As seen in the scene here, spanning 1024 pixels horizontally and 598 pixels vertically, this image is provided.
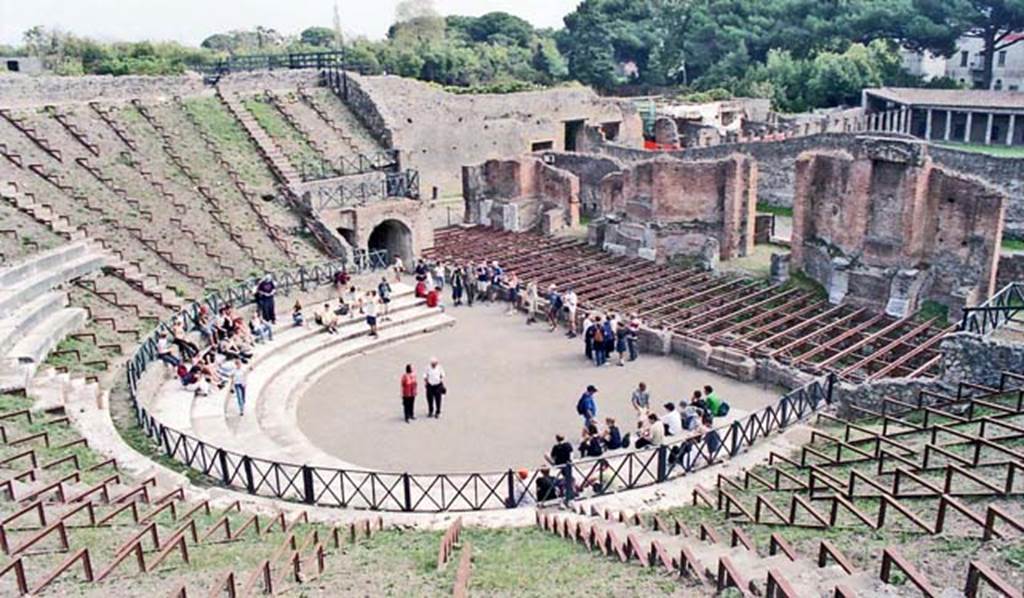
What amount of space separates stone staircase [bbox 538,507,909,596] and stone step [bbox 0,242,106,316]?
533 inches

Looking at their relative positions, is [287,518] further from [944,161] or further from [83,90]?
[944,161]

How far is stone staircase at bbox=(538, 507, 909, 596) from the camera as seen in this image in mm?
7242

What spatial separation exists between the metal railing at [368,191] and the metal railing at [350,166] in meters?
0.88

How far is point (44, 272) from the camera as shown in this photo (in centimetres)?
2039

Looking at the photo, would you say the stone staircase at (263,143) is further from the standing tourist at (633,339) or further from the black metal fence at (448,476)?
the black metal fence at (448,476)

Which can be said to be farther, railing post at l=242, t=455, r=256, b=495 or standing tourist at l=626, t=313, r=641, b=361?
standing tourist at l=626, t=313, r=641, b=361

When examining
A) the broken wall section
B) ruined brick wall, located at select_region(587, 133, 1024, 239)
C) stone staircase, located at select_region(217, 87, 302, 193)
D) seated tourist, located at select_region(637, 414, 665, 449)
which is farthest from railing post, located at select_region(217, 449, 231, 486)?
ruined brick wall, located at select_region(587, 133, 1024, 239)

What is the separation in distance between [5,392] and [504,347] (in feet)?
36.1

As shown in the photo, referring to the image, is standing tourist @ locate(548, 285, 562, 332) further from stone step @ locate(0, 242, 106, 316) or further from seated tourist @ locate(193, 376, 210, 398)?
stone step @ locate(0, 242, 106, 316)

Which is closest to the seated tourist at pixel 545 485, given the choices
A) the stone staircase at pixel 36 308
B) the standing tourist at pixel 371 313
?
the stone staircase at pixel 36 308

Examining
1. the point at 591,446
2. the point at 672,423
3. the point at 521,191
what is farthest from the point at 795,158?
the point at 591,446

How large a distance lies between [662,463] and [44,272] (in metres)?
15.3

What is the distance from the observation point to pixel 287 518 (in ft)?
41.7

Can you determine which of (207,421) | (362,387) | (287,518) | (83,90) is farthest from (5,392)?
(83,90)
